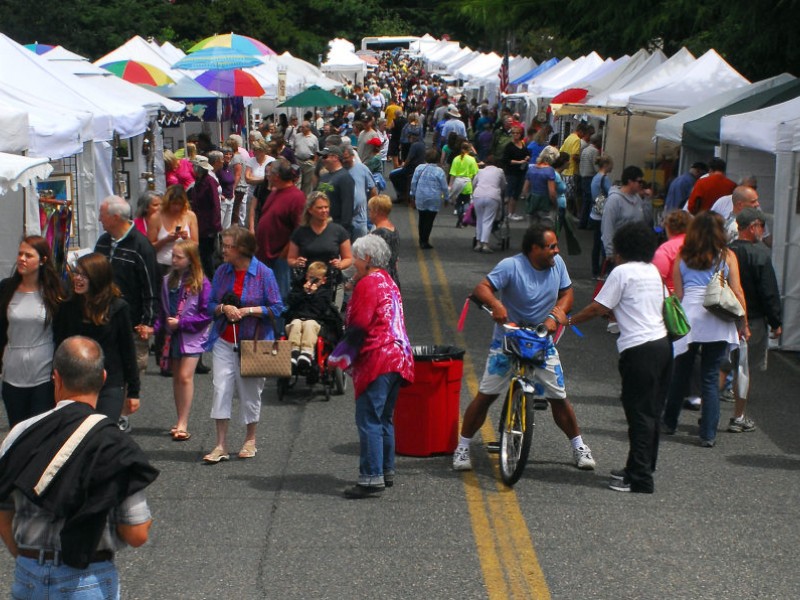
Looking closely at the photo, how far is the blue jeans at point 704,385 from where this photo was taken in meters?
9.61

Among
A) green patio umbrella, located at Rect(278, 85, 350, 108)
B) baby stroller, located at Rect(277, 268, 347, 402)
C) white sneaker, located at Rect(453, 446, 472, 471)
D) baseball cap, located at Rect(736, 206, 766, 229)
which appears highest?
green patio umbrella, located at Rect(278, 85, 350, 108)

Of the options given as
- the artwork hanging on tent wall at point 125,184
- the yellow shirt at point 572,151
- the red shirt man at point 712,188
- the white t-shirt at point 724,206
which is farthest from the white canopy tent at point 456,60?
the white t-shirt at point 724,206

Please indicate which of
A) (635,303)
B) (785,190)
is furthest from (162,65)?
(635,303)

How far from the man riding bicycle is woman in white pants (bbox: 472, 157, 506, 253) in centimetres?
1152

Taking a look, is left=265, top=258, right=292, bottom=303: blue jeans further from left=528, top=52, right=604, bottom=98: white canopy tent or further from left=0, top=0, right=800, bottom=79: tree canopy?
left=528, top=52, right=604, bottom=98: white canopy tent

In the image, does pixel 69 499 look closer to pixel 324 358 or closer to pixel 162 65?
pixel 324 358

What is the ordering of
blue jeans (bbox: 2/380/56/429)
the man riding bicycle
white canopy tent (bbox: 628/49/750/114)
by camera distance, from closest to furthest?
blue jeans (bbox: 2/380/56/429) < the man riding bicycle < white canopy tent (bbox: 628/49/750/114)

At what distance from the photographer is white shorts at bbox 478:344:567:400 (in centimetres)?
835

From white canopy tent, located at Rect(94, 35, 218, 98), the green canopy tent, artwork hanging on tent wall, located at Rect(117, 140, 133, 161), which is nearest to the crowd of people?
the green canopy tent

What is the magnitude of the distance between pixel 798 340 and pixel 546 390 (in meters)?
5.95

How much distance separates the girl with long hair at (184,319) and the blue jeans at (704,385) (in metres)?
3.70

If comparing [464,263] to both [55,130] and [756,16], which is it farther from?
[55,130]

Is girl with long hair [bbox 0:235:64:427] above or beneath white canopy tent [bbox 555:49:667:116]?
beneath

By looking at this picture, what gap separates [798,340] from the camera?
13.4 metres
